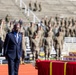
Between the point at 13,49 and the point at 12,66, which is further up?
the point at 13,49

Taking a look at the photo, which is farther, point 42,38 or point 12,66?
point 42,38

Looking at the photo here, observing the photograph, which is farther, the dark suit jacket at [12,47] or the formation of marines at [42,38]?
the formation of marines at [42,38]

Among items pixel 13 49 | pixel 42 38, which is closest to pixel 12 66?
pixel 13 49

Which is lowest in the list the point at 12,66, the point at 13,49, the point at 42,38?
the point at 12,66

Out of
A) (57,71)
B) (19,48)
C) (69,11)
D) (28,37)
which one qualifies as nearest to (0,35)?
(28,37)

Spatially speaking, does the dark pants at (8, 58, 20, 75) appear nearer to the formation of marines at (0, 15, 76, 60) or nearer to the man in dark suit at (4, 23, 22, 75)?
the man in dark suit at (4, 23, 22, 75)

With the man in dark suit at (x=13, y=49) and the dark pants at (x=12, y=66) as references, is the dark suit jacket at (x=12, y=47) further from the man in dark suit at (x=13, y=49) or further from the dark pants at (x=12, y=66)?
the dark pants at (x=12, y=66)

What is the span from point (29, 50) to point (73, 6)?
18.8m

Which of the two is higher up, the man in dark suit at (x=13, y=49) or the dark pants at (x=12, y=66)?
the man in dark suit at (x=13, y=49)

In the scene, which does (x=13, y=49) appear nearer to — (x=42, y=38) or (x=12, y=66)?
(x=12, y=66)

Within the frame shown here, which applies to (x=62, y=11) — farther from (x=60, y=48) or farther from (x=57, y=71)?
(x=57, y=71)

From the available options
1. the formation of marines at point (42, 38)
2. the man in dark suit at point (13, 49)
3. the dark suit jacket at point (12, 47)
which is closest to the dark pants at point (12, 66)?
the man in dark suit at point (13, 49)

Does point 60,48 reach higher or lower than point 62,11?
lower

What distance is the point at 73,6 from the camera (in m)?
43.6
